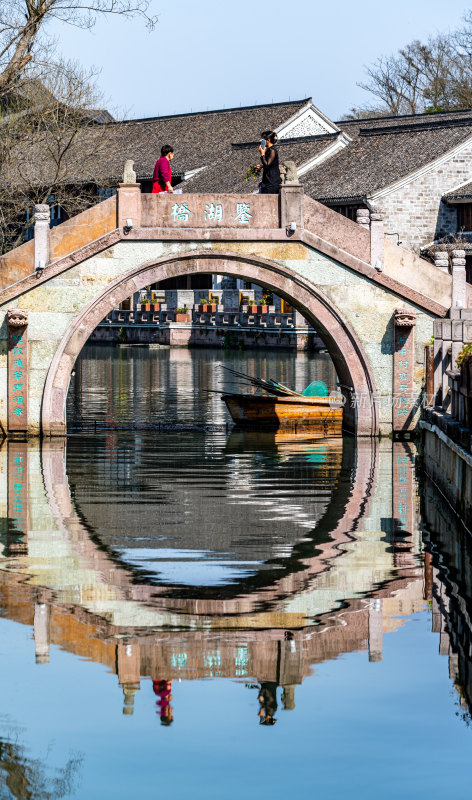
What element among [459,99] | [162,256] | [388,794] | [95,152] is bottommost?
[388,794]

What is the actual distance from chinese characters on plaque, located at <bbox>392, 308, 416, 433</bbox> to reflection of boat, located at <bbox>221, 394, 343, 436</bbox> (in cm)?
246

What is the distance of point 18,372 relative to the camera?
2055 centimetres

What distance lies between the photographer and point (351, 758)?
7.23 metres

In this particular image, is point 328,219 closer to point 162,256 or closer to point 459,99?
point 162,256

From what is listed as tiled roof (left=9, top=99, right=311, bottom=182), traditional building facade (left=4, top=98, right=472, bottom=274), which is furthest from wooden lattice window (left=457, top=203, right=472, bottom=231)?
tiled roof (left=9, top=99, right=311, bottom=182)

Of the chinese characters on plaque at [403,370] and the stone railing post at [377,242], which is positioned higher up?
the stone railing post at [377,242]

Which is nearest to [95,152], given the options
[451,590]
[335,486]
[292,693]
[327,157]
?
[327,157]

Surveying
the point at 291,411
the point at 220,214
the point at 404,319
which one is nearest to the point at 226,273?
the point at 220,214

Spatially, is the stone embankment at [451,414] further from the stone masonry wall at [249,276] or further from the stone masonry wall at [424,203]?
the stone masonry wall at [424,203]

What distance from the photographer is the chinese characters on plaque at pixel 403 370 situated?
68.4 ft

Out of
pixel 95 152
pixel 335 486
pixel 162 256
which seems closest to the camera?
pixel 335 486

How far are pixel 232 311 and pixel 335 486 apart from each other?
39880 millimetres

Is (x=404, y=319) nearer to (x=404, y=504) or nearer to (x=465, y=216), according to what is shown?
(x=404, y=504)

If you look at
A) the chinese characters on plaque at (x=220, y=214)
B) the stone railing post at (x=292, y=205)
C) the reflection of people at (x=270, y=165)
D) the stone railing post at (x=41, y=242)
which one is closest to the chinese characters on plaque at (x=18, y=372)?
the stone railing post at (x=41, y=242)
